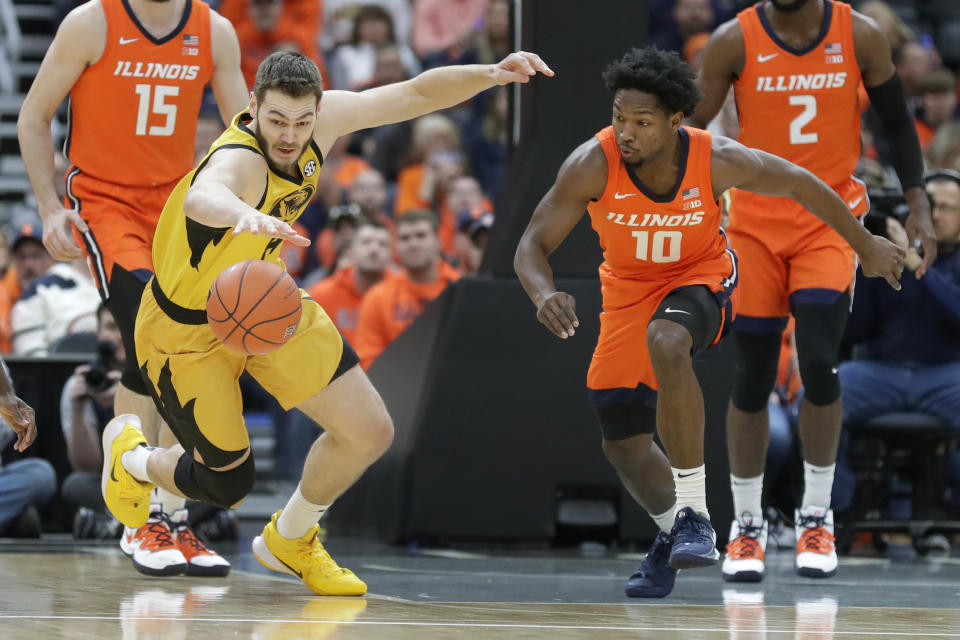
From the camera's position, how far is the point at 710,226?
5.45 m

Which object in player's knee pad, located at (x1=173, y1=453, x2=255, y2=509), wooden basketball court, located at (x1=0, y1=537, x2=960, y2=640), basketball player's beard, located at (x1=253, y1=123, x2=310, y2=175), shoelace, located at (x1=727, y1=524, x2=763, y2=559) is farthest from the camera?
shoelace, located at (x1=727, y1=524, x2=763, y2=559)

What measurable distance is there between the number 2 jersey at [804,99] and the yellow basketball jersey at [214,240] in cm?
206

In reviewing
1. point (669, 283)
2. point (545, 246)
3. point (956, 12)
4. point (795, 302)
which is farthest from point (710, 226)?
point (956, 12)

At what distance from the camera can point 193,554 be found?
20.3 feet

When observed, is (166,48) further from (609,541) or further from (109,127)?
(609,541)

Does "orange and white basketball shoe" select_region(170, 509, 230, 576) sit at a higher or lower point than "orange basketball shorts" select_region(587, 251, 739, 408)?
lower

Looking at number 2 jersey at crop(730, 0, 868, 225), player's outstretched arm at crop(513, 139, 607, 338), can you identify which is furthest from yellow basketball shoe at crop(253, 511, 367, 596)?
number 2 jersey at crop(730, 0, 868, 225)

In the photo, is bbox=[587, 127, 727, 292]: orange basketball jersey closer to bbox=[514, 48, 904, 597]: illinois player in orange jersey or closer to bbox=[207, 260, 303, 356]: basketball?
bbox=[514, 48, 904, 597]: illinois player in orange jersey

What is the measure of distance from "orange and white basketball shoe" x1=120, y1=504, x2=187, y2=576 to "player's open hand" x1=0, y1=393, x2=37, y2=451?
1.11m

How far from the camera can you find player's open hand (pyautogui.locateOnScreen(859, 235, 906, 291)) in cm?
557

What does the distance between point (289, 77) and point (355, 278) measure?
203 inches

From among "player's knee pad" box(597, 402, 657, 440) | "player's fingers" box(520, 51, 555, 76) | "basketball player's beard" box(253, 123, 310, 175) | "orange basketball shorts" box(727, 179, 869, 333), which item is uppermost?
"player's fingers" box(520, 51, 555, 76)

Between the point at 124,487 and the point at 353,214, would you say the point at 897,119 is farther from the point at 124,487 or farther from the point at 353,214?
the point at 353,214

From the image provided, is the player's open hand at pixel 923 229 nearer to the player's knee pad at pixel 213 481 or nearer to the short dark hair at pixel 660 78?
the short dark hair at pixel 660 78
